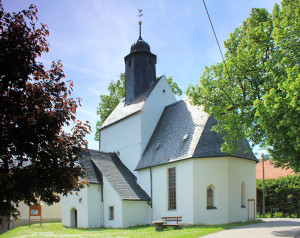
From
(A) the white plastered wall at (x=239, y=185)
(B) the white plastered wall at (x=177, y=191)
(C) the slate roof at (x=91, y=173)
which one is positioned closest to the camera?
(A) the white plastered wall at (x=239, y=185)

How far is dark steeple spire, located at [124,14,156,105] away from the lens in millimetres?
29547

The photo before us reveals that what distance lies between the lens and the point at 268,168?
146 feet

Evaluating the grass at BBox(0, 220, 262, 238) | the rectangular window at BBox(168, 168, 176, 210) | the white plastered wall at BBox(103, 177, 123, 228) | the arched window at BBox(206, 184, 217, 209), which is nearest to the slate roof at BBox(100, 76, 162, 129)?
the white plastered wall at BBox(103, 177, 123, 228)

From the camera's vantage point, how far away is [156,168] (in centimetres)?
2336

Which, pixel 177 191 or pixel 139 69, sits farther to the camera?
pixel 139 69

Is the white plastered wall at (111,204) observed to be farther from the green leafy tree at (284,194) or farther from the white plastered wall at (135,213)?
the green leafy tree at (284,194)

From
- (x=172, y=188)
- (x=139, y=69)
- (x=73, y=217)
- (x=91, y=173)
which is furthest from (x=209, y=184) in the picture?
(x=139, y=69)

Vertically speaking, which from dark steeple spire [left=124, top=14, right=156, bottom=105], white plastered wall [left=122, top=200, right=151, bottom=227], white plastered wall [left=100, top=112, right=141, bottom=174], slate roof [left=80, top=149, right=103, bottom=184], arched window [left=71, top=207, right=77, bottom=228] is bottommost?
arched window [left=71, top=207, right=77, bottom=228]

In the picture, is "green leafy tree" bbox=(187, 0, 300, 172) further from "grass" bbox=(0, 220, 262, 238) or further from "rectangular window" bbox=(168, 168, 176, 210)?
"rectangular window" bbox=(168, 168, 176, 210)

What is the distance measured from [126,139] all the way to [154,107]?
3.91m

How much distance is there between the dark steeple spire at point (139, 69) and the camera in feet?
96.9

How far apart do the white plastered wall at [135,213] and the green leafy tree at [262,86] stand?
29.8 feet

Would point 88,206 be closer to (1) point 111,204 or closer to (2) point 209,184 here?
(1) point 111,204

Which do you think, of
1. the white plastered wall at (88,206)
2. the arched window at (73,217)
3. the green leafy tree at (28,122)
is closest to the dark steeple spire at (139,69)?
the white plastered wall at (88,206)
